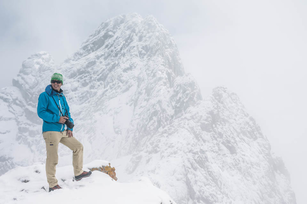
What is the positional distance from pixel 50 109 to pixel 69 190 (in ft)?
7.36

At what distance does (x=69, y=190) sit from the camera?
197 inches

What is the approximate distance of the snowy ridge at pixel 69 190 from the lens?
458 cm

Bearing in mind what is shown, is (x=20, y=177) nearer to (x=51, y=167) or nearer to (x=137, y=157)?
(x=51, y=167)

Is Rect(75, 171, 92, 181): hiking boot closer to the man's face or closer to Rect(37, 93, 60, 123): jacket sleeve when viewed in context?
Rect(37, 93, 60, 123): jacket sleeve

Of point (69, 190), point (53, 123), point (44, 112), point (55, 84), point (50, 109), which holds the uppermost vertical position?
point (55, 84)

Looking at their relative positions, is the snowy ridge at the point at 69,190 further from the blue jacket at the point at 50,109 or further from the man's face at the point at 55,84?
the man's face at the point at 55,84

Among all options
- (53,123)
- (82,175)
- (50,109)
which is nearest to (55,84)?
(50,109)

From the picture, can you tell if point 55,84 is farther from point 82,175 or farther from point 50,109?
point 82,175

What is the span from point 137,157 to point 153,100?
5482cm

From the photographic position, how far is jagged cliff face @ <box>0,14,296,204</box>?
79.6 m

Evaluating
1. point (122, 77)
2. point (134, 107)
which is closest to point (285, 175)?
point (134, 107)

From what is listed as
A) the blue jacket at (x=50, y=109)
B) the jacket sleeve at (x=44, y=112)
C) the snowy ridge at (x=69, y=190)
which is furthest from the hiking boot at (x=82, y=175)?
the jacket sleeve at (x=44, y=112)

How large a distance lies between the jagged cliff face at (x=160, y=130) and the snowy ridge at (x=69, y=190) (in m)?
66.8

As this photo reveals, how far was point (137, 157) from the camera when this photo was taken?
92.4 m
